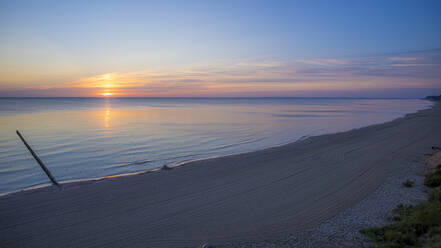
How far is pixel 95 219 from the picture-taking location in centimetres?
736

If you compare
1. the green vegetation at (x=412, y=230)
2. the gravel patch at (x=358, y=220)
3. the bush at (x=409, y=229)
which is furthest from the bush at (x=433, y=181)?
the bush at (x=409, y=229)

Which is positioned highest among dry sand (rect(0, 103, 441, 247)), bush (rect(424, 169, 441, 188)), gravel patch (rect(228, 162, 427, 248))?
bush (rect(424, 169, 441, 188))

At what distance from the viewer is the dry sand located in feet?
21.3

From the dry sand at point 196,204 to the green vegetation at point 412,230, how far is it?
1437 mm

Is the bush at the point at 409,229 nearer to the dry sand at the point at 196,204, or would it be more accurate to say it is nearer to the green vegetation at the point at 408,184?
the dry sand at the point at 196,204

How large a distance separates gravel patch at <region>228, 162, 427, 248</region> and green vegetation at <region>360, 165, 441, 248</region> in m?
0.32

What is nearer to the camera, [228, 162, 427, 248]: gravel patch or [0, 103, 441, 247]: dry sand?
[228, 162, 427, 248]: gravel patch

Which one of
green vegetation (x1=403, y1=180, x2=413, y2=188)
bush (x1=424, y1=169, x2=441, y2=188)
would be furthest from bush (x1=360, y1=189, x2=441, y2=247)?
bush (x1=424, y1=169, x2=441, y2=188)

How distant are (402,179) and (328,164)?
343 cm

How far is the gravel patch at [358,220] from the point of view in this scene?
19.4 ft

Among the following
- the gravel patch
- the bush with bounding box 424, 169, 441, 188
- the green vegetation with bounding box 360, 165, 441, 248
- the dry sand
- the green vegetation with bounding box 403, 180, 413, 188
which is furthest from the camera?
the green vegetation with bounding box 403, 180, 413, 188

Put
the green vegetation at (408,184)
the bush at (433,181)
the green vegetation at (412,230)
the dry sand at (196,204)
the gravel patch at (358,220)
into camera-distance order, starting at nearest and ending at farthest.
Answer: the green vegetation at (412,230) → the gravel patch at (358,220) → the dry sand at (196,204) → the bush at (433,181) → the green vegetation at (408,184)

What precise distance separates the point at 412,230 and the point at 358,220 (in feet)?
4.22

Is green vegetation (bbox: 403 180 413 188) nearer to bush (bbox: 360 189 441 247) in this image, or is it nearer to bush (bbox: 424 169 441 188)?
bush (bbox: 424 169 441 188)
